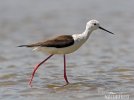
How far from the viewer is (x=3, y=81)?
993 cm

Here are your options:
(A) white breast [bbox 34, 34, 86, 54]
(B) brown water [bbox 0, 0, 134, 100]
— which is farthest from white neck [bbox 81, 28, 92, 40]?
(B) brown water [bbox 0, 0, 134, 100]

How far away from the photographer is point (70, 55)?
12.8 m

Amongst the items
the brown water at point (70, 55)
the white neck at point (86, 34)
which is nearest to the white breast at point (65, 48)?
the white neck at point (86, 34)

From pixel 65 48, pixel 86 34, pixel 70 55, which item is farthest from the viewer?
pixel 70 55

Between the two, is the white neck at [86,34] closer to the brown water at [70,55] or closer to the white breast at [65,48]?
the white breast at [65,48]

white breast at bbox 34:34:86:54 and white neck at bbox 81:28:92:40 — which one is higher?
white neck at bbox 81:28:92:40

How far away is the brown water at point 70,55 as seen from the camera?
29.6 ft

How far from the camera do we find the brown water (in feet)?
29.6

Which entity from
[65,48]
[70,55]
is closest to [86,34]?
[65,48]

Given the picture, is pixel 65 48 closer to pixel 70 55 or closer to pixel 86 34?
pixel 86 34

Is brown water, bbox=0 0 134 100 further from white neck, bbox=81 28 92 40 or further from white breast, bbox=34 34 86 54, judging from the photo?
white neck, bbox=81 28 92 40

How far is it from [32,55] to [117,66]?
2.88 m

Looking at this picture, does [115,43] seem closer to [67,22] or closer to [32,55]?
[32,55]

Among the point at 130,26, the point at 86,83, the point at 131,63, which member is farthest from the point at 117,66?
the point at 130,26
